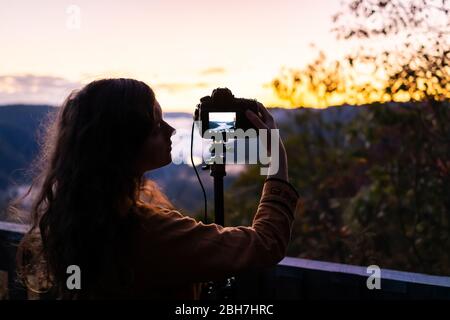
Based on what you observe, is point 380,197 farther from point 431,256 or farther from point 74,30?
point 74,30

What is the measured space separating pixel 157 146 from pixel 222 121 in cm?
25

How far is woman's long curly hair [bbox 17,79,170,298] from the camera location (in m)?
1.19

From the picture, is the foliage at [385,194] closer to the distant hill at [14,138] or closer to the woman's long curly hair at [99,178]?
the distant hill at [14,138]

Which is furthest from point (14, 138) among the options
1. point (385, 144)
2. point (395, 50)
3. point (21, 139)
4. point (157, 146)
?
point (385, 144)

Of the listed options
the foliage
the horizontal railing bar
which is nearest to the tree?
the foliage

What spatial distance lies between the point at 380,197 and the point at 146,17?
1.93 meters

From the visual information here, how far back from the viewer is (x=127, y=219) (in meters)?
1.20

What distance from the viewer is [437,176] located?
309 cm

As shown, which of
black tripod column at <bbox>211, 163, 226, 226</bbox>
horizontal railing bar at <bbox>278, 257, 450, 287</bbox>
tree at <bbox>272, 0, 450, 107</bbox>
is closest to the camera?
black tripod column at <bbox>211, 163, 226, 226</bbox>

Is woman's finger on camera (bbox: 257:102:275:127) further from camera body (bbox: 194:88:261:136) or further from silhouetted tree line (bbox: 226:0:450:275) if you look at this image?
silhouetted tree line (bbox: 226:0:450:275)

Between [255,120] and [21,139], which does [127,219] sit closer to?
[255,120]

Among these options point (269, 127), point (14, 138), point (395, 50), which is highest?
point (395, 50)

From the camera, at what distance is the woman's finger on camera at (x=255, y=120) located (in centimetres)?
136
